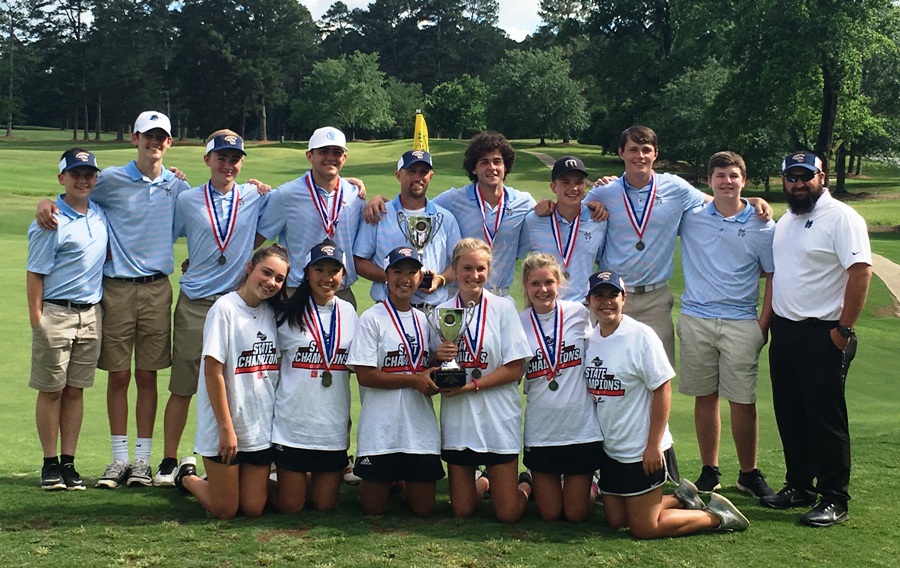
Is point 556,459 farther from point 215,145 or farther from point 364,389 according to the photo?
point 215,145

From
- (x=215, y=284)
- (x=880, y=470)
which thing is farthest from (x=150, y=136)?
(x=880, y=470)

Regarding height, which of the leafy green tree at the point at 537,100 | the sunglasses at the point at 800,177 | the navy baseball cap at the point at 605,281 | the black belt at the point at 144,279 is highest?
the leafy green tree at the point at 537,100

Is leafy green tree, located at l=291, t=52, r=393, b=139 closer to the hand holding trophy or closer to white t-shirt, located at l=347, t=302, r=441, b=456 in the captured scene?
white t-shirt, located at l=347, t=302, r=441, b=456

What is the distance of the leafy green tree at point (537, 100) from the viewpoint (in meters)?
57.3

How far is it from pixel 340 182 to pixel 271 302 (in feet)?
4.38

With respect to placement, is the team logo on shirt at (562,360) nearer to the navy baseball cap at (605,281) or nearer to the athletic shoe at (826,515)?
the navy baseball cap at (605,281)

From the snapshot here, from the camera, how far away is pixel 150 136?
6406mm

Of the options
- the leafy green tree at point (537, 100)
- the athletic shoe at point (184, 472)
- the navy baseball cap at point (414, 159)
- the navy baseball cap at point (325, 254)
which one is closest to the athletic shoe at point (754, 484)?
the navy baseball cap at point (414, 159)

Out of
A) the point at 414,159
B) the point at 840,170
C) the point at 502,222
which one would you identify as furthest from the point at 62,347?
the point at 840,170

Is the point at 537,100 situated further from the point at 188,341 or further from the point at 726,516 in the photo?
the point at 726,516

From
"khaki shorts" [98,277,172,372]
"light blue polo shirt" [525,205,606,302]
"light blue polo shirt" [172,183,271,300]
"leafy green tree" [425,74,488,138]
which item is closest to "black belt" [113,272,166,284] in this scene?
"khaki shorts" [98,277,172,372]

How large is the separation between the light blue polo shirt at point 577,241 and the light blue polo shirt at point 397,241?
58cm

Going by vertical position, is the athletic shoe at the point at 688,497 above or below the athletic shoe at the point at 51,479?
above

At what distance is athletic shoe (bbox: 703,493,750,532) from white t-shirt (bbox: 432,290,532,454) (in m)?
1.20
